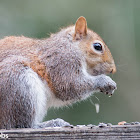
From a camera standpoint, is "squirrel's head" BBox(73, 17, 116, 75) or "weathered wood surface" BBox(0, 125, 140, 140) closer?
"weathered wood surface" BBox(0, 125, 140, 140)

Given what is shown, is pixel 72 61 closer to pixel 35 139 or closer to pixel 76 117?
pixel 35 139

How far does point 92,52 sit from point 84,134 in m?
1.15

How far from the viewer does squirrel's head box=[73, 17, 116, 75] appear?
A: 9.70 ft

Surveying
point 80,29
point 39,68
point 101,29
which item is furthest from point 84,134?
point 101,29

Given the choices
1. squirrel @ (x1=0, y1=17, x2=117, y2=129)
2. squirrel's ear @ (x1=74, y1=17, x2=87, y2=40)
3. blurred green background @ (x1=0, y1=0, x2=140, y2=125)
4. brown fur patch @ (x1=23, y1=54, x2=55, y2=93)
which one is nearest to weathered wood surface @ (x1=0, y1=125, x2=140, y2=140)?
squirrel @ (x1=0, y1=17, x2=117, y2=129)

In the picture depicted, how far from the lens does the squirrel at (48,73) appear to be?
231cm

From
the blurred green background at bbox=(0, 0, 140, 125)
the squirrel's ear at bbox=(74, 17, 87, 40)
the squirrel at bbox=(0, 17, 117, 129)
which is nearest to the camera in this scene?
the squirrel at bbox=(0, 17, 117, 129)

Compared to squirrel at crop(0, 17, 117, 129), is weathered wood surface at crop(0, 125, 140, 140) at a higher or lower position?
lower

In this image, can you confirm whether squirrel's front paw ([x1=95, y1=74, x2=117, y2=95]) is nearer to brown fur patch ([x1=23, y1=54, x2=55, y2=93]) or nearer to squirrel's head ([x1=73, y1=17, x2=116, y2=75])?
squirrel's head ([x1=73, y1=17, x2=116, y2=75])

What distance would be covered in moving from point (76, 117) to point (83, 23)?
183 centimetres

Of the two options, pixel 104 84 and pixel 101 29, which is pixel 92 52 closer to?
pixel 104 84

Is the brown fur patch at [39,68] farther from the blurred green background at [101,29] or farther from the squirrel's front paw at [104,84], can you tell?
the blurred green background at [101,29]

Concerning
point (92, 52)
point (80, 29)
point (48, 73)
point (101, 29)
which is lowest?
point (48, 73)

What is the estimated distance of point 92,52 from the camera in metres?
2.97
